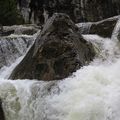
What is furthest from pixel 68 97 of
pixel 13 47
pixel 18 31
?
pixel 18 31

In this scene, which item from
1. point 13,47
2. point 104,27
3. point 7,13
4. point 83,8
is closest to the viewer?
point 13,47

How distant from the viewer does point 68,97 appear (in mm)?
8484

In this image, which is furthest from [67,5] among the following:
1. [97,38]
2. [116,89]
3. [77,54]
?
[116,89]

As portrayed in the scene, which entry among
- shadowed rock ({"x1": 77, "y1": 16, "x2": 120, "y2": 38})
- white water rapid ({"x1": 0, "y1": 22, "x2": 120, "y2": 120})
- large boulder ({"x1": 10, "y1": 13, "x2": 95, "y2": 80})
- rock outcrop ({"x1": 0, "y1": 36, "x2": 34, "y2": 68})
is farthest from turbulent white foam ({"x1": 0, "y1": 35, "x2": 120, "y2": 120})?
shadowed rock ({"x1": 77, "y1": 16, "x2": 120, "y2": 38})

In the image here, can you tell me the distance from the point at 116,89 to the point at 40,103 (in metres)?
1.56

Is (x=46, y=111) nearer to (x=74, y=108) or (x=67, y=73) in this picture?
(x=74, y=108)

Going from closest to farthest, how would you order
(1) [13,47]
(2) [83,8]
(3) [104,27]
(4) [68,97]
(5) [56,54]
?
(4) [68,97] < (5) [56,54] < (1) [13,47] < (3) [104,27] < (2) [83,8]

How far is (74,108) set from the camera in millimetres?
8117

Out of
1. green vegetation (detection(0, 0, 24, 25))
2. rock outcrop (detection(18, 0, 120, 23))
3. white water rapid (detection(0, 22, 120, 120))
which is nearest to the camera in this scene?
white water rapid (detection(0, 22, 120, 120))

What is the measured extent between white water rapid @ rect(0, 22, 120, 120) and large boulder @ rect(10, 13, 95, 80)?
1.32 ft

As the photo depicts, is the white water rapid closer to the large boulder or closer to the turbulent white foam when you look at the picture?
the turbulent white foam

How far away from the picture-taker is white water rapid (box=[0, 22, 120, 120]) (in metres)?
7.98

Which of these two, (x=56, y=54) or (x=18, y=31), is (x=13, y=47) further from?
(x=56, y=54)

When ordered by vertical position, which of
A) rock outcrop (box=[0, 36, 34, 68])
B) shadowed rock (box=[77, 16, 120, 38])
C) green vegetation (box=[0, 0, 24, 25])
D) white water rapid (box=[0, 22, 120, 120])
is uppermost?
white water rapid (box=[0, 22, 120, 120])
